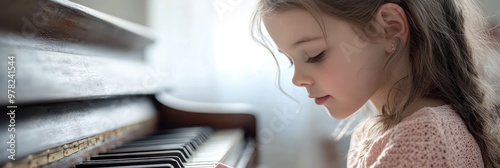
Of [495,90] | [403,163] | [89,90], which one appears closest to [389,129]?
[403,163]

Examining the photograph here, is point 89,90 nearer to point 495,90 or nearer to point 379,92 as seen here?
point 379,92

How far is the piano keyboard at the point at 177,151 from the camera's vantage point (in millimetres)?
987

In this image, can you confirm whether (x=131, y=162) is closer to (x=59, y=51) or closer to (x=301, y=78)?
(x=59, y=51)

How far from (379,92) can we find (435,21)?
162mm

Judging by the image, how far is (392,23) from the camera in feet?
3.31

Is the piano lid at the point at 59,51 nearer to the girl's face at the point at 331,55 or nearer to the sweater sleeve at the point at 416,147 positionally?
the girl's face at the point at 331,55

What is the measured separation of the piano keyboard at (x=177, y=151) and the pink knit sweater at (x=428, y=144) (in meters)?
0.32

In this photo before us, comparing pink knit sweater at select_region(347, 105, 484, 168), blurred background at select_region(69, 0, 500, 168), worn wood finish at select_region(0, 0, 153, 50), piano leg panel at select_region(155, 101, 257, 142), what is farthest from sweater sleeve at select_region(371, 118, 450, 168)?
blurred background at select_region(69, 0, 500, 168)

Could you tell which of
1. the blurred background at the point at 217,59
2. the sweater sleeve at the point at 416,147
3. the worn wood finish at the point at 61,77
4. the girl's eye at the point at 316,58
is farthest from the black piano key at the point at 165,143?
the blurred background at the point at 217,59

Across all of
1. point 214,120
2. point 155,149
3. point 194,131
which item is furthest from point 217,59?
point 155,149

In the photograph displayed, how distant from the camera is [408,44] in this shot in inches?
40.1

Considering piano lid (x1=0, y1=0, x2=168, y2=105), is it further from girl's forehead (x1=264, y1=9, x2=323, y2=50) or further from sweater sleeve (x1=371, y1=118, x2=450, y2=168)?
sweater sleeve (x1=371, y1=118, x2=450, y2=168)

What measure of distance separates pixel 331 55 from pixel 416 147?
0.77 ft

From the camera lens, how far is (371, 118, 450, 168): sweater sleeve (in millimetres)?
844
